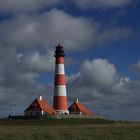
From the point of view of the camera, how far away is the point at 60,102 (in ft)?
264

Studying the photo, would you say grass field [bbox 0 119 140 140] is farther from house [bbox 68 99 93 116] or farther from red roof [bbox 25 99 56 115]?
house [bbox 68 99 93 116]

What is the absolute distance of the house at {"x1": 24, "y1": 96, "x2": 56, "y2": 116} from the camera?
87725 millimetres

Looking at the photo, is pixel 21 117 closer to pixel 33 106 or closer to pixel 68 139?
pixel 33 106

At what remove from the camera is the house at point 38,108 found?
3454 inches

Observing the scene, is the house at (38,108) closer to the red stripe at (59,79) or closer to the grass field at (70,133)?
the red stripe at (59,79)

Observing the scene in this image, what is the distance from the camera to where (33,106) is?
297 ft

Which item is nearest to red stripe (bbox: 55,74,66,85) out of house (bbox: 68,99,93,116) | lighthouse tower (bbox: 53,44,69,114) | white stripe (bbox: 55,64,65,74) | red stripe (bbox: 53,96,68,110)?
lighthouse tower (bbox: 53,44,69,114)

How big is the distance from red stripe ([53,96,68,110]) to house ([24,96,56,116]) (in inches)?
217

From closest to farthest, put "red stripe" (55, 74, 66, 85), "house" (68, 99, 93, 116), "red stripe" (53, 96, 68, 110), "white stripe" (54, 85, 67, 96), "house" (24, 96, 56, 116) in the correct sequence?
1. "white stripe" (54, 85, 67, 96)
2. "red stripe" (55, 74, 66, 85)
3. "red stripe" (53, 96, 68, 110)
4. "house" (24, 96, 56, 116)
5. "house" (68, 99, 93, 116)

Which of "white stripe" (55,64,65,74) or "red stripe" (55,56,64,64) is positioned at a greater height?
"red stripe" (55,56,64,64)

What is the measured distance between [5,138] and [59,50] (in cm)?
5629

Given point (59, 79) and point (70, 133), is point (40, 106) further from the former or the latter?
point (70, 133)

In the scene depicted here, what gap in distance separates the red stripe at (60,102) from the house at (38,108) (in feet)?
18.1

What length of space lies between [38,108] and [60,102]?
9.72m
